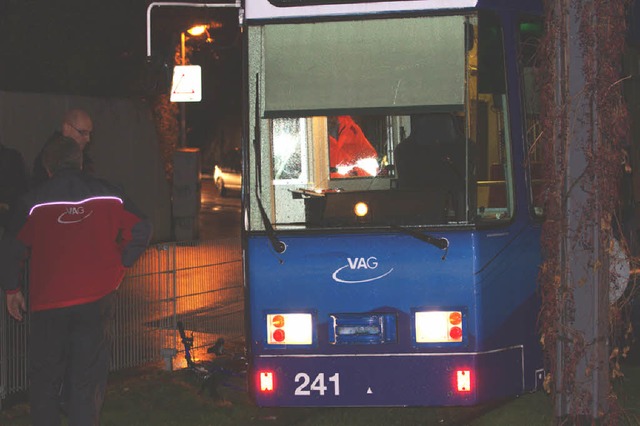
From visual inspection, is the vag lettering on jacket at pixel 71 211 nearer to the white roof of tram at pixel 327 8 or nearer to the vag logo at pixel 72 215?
the vag logo at pixel 72 215

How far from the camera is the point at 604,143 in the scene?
7.04 meters

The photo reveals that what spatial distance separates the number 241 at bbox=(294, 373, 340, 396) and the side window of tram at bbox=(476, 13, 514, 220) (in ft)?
4.49

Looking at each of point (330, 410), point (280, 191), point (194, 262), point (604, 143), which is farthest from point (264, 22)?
point (194, 262)

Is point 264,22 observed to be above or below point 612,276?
above

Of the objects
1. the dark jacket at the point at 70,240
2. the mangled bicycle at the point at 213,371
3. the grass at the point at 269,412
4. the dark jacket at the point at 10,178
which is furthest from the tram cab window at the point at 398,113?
the dark jacket at the point at 10,178

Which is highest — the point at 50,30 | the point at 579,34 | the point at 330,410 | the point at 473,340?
the point at 50,30

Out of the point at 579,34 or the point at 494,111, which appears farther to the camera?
the point at 494,111

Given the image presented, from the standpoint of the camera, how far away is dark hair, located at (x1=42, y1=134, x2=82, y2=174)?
23.8ft

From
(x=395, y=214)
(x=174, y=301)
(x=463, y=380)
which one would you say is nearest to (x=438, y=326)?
(x=463, y=380)

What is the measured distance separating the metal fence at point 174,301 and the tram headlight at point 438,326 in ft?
11.5

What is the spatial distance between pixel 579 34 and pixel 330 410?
12.0 ft

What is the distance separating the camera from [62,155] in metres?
7.28

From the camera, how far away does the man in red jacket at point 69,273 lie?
709 cm

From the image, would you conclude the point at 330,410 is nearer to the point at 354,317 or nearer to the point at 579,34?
the point at 354,317
